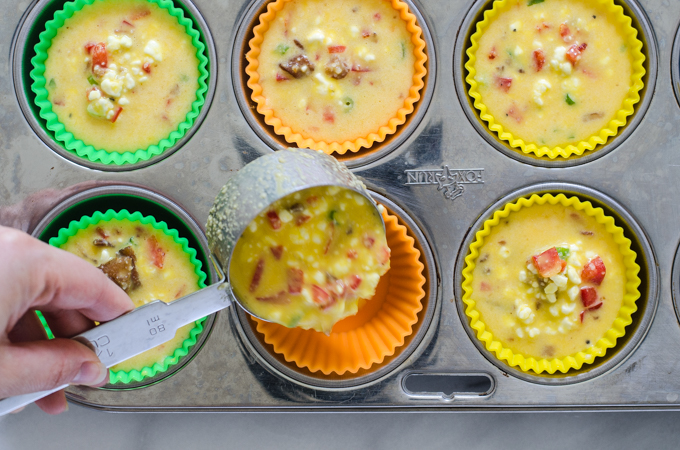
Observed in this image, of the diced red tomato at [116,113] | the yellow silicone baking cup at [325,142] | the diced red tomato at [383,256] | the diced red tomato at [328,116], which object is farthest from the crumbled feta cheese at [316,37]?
the diced red tomato at [383,256]

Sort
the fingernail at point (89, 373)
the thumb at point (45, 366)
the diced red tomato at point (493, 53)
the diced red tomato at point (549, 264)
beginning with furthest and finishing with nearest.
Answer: the diced red tomato at point (493, 53) → the diced red tomato at point (549, 264) → the fingernail at point (89, 373) → the thumb at point (45, 366)

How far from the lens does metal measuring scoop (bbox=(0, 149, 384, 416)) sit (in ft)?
5.24

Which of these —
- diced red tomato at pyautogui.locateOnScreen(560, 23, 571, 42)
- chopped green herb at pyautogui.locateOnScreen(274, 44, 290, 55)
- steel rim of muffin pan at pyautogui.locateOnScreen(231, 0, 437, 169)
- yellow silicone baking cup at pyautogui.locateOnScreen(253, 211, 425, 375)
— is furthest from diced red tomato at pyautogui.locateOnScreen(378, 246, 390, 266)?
diced red tomato at pyautogui.locateOnScreen(560, 23, 571, 42)

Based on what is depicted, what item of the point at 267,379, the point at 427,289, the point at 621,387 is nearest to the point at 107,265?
the point at 267,379

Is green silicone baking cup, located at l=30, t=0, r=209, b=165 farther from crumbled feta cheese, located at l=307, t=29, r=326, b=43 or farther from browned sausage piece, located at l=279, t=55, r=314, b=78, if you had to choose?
crumbled feta cheese, located at l=307, t=29, r=326, b=43

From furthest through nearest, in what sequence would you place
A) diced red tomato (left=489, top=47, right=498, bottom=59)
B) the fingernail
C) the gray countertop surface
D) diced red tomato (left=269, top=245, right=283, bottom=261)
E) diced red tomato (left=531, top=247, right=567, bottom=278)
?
1. the gray countertop surface
2. diced red tomato (left=489, top=47, right=498, bottom=59)
3. diced red tomato (left=531, top=247, right=567, bottom=278)
4. diced red tomato (left=269, top=245, right=283, bottom=261)
5. the fingernail

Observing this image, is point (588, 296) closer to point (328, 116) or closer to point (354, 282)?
point (354, 282)

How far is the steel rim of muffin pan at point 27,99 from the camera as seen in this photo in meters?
2.20

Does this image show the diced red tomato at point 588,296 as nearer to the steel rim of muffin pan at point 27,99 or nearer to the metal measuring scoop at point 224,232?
the metal measuring scoop at point 224,232

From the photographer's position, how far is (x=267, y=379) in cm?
221

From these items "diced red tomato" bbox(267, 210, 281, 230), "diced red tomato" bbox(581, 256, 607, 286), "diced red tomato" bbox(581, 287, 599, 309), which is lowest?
"diced red tomato" bbox(581, 287, 599, 309)

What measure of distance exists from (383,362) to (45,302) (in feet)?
4.28

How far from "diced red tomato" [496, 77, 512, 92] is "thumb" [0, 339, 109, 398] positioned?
189 cm

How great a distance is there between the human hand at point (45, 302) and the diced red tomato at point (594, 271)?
1821 mm
